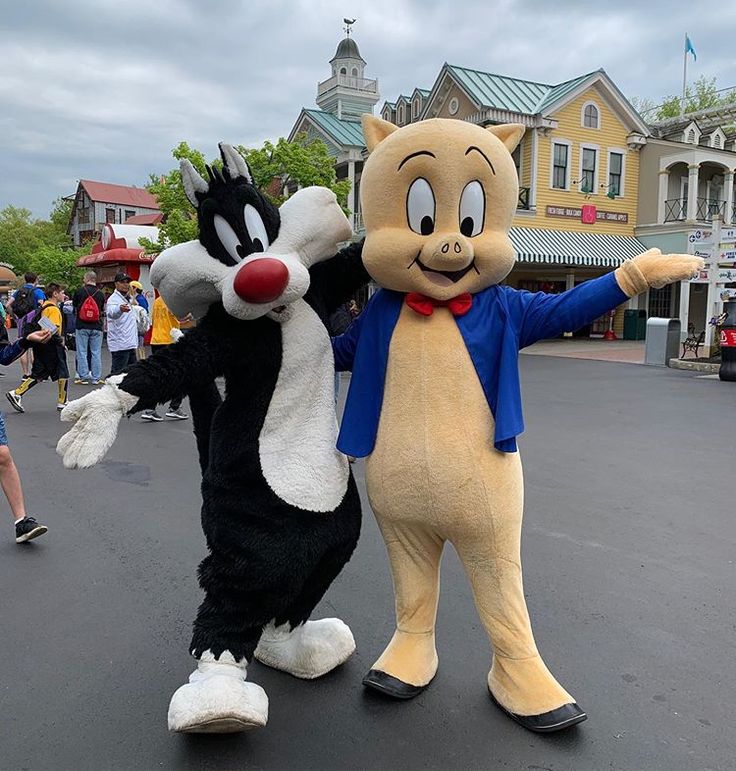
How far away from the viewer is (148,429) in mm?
8383

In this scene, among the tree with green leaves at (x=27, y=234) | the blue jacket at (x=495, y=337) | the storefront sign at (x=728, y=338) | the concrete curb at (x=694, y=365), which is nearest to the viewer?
the blue jacket at (x=495, y=337)

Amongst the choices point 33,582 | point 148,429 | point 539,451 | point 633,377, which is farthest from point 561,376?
point 33,582

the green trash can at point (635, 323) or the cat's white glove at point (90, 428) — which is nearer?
the cat's white glove at point (90, 428)

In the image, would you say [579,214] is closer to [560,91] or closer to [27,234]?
[560,91]

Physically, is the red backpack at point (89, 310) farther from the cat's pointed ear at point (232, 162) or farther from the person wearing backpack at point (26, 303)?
the cat's pointed ear at point (232, 162)

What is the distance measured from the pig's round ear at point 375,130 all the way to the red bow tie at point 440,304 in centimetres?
64

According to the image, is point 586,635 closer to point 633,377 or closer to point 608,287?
point 608,287

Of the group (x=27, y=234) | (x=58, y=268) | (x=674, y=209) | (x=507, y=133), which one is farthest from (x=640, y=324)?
(x=27, y=234)

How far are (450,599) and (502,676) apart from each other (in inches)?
39.7

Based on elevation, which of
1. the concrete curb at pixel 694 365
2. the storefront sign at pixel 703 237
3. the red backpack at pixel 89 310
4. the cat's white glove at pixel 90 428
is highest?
the storefront sign at pixel 703 237

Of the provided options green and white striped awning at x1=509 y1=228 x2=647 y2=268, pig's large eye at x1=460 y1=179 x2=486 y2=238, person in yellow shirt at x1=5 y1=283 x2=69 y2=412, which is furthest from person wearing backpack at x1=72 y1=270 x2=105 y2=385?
green and white striped awning at x1=509 y1=228 x2=647 y2=268

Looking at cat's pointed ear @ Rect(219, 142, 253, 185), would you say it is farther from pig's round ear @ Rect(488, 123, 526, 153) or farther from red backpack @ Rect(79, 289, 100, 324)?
red backpack @ Rect(79, 289, 100, 324)

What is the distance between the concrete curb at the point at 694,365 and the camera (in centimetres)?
1481

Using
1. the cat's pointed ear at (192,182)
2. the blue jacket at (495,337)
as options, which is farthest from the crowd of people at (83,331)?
the blue jacket at (495,337)
